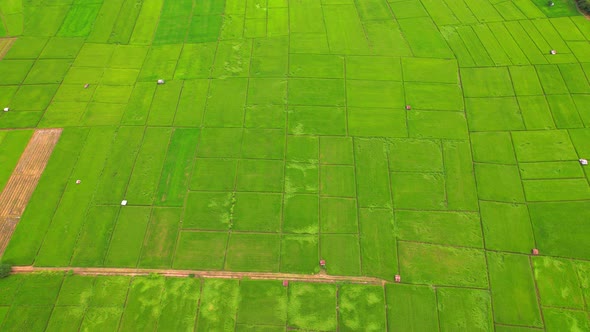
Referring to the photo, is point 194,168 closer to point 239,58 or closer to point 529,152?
point 239,58

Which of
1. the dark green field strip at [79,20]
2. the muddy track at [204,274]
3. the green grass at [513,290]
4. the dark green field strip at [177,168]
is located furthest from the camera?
the dark green field strip at [79,20]

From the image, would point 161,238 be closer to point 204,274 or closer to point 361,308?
point 204,274

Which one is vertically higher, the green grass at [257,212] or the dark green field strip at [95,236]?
the green grass at [257,212]

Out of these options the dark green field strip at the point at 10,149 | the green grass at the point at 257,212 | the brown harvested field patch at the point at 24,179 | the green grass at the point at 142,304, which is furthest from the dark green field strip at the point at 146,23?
the green grass at the point at 142,304

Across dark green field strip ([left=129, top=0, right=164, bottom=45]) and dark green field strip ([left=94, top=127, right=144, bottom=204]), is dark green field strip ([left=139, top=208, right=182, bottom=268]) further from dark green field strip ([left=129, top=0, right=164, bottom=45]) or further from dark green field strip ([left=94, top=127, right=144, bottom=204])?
dark green field strip ([left=129, top=0, right=164, bottom=45])

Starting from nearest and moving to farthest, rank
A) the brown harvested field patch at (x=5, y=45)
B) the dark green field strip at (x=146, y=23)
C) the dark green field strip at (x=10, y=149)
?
the dark green field strip at (x=10, y=149) → the brown harvested field patch at (x=5, y=45) → the dark green field strip at (x=146, y=23)

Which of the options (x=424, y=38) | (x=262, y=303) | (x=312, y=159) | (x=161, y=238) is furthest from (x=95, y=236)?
(x=424, y=38)

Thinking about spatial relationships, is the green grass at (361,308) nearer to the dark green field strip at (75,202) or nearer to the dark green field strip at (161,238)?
the dark green field strip at (161,238)

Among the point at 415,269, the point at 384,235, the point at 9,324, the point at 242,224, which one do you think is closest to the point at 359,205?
the point at 384,235

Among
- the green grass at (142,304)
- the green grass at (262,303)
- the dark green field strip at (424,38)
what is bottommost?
the green grass at (142,304)
